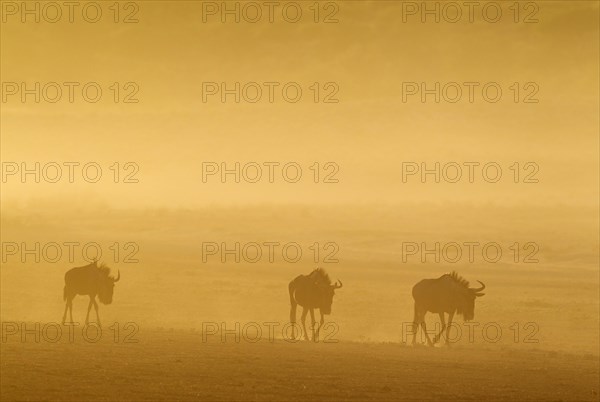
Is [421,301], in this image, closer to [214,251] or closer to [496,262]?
[496,262]

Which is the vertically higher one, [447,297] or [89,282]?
[89,282]

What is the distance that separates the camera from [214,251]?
104062 millimetres

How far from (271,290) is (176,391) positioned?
46.5m

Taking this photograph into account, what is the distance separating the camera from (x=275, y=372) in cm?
2558

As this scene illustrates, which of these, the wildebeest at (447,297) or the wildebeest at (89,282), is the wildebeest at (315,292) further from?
the wildebeest at (89,282)

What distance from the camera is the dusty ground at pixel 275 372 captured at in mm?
21875

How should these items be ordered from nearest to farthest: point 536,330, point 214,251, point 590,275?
point 536,330 → point 590,275 → point 214,251

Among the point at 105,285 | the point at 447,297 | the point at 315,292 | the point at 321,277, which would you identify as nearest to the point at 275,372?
the point at 315,292

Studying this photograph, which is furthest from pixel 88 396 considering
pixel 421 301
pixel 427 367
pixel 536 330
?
pixel 536 330

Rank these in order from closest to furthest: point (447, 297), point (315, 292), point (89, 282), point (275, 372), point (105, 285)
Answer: point (275, 372)
point (447, 297)
point (315, 292)
point (89, 282)
point (105, 285)

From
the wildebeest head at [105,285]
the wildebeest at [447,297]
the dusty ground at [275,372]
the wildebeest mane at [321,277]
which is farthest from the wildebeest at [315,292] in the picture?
the wildebeest head at [105,285]

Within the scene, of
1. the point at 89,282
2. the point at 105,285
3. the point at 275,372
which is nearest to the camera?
the point at 275,372

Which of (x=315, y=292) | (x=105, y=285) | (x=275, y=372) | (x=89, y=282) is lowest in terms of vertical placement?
(x=275, y=372)

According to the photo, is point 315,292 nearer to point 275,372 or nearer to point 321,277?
point 321,277
